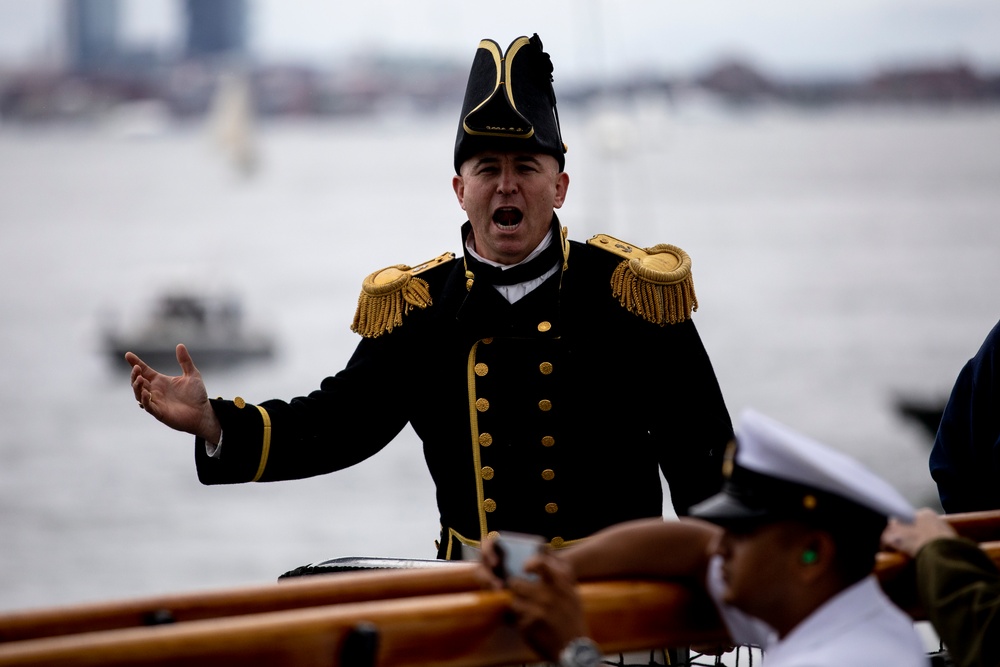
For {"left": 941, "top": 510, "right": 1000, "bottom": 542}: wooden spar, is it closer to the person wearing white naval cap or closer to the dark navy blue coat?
the person wearing white naval cap

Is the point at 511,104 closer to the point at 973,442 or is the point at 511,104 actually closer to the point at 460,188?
the point at 460,188

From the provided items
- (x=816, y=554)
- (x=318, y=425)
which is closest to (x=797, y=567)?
(x=816, y=554)

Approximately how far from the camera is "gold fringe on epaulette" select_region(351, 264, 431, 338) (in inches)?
145

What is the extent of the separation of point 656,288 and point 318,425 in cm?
93

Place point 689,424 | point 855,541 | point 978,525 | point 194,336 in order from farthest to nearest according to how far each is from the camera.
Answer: point 194,336 → point 689,424 → point 978,525 → point 855,541

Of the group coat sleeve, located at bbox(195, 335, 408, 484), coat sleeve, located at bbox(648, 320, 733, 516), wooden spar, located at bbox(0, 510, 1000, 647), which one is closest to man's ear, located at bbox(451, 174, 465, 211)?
coat sleeve, located at bbox(195, 335, 408, 484)

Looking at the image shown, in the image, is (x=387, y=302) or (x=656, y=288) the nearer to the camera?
(x=656, y=288)

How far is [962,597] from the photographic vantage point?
2.38 m

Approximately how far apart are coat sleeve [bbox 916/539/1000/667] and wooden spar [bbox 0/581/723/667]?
14.9 inches

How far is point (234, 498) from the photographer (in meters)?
44.8

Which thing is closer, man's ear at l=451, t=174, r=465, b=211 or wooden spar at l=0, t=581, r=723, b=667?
wooden spar at l=0, t=581, r=723, b=667

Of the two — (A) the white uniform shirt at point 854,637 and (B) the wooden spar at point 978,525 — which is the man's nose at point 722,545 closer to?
(A) the white uniform shirt at point 854,637

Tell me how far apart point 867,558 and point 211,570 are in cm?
3443

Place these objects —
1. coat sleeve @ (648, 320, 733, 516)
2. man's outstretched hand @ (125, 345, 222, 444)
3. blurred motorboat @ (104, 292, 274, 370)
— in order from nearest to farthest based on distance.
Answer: man's outstretched hand @ (125, 345, 222, 444)
coat sleeve @ (648, 320, 733, 516)
blurred motorboat @ (104, 292, 274, 370)
